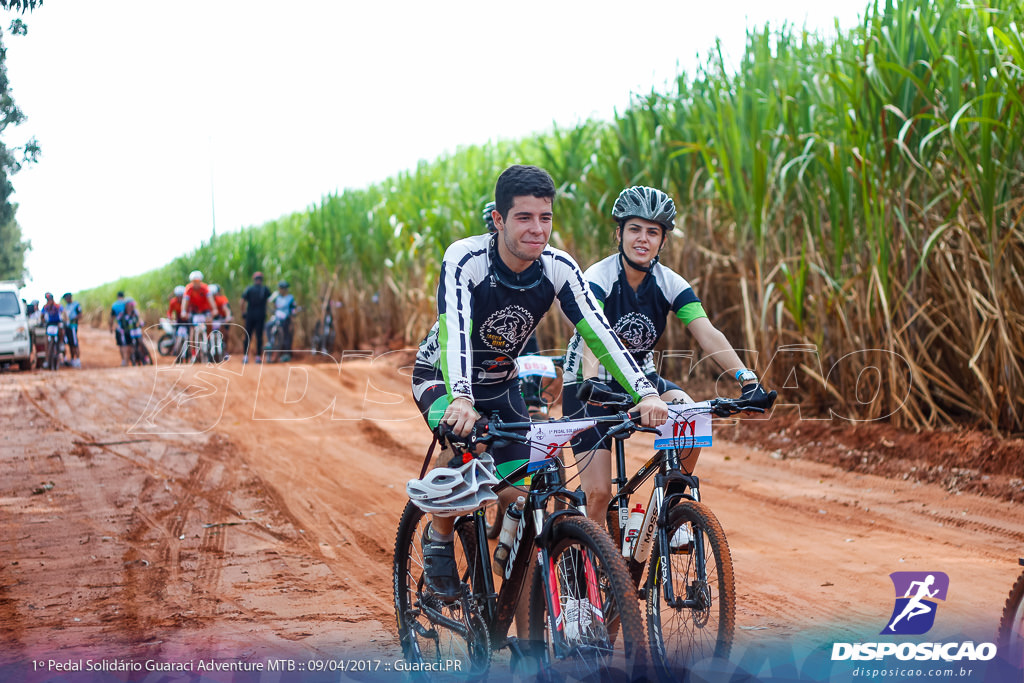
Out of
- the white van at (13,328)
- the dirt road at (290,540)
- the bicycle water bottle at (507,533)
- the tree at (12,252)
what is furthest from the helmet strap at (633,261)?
the tree at (12,252)

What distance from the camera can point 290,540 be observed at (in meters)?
6.21

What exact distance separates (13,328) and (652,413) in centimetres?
2008

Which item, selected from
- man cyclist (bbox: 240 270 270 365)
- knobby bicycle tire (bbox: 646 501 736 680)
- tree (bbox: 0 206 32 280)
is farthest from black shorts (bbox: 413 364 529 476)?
tree (bbox: 0 206 32 280)

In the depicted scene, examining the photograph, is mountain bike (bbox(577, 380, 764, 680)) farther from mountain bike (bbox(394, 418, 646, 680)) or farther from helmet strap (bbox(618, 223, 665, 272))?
helmet strap (bbox(618, 223, 665, 272))

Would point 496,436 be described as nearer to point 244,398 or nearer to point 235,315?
point 244,398

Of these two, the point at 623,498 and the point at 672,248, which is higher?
the point at 672,248

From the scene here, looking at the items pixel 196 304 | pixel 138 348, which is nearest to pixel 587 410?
pixel 196 304

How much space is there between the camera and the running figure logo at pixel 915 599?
167 inches

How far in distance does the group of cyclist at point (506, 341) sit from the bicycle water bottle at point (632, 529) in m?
0.27

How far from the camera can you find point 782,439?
9.04 meters

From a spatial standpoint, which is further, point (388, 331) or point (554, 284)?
point (388, 331)

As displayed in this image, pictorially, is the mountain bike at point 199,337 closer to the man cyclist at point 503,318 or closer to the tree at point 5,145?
the tree at point 5,145

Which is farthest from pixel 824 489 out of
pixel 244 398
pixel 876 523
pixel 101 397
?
pixel 101 397

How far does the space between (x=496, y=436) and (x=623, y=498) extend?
1187 millimetres
